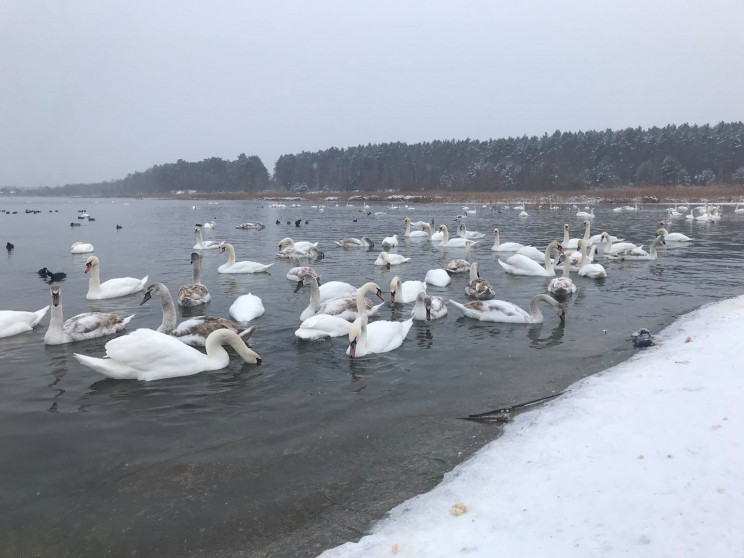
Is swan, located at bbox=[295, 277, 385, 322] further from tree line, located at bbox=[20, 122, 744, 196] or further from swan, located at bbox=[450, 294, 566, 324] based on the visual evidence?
tree line, located at bbox=[20, 122, 744, 196]

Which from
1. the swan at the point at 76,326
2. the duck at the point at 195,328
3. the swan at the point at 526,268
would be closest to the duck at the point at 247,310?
the duck at the point at 195,328

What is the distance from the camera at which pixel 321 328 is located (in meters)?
9.88

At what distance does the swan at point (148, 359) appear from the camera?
766 centimetres

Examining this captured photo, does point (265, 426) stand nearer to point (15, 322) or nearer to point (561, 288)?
point (15, 322)

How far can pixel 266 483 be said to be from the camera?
525 centimetres

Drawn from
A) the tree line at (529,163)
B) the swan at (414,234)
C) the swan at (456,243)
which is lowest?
the swan at (456,243)

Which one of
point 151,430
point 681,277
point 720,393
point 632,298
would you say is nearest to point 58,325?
point 151,430

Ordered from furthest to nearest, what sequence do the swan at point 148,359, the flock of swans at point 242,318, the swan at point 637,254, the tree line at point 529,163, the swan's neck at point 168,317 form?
the tree line at point 529,163, the swan at point 637,254, the swan's neck at point 168,317, the flock of swans at point 242,318, the swan at point 148,359

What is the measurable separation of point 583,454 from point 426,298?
6.28 meters

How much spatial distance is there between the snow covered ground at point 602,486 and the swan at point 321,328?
14.7ft

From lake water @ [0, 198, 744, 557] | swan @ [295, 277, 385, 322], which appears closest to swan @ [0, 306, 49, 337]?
lake water @ [0, 198, 744, 557]

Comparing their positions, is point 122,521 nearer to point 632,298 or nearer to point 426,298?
point 426,298

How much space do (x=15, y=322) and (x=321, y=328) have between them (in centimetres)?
608

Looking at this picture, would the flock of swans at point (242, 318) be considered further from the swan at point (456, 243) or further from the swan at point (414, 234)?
the swan at point (414, 234)
